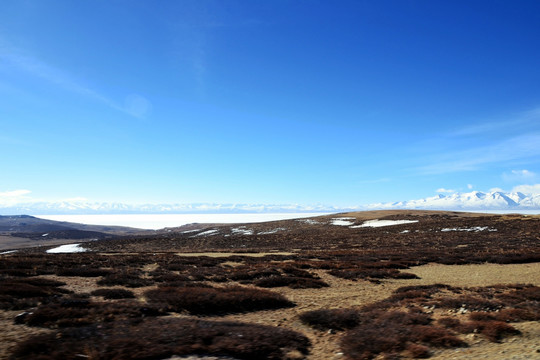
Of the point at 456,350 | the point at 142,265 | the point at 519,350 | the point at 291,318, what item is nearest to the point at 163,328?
the point at 291,318

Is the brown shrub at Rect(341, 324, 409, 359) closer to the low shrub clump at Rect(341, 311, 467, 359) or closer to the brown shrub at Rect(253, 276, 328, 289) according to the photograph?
the low shrub clump at Rect(341, 311, 467, 359)

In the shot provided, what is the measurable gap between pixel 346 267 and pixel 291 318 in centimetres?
1646

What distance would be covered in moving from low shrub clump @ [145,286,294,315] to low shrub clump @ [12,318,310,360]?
118 inches

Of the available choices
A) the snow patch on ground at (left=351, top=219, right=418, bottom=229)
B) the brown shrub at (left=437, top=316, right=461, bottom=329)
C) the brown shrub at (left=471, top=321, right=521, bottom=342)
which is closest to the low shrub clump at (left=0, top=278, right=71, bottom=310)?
the brown shrub at (left=437, top=316, right=461, bottom=329)

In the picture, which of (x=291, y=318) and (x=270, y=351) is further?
(x=291, y=318)

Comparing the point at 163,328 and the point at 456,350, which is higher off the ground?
the point at 163,328

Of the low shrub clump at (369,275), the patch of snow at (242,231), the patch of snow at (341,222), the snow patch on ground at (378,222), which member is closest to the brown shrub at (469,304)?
the low shrub clump at (369,275)

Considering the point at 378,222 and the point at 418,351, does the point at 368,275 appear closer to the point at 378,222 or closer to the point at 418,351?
the point at 418,351

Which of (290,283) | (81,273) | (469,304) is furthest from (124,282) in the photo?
(469,304)

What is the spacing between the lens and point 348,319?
11.3m

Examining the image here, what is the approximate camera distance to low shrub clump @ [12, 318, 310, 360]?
24.3ft

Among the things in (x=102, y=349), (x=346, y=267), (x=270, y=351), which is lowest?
(x=346, y=267)

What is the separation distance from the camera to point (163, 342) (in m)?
8.13

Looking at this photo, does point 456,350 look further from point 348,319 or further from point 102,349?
point 102,349
